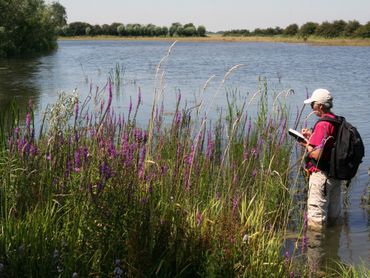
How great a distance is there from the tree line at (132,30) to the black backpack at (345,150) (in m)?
130

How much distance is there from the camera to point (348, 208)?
8000mm

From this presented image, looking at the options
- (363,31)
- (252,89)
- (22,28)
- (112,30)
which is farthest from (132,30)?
(252,89)

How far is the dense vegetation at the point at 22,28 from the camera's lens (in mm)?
45781

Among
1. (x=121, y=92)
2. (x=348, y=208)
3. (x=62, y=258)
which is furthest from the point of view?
(x=121, y=92)

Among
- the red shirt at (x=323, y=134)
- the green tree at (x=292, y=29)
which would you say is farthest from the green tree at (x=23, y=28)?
the green tree at (x=292, y=29)

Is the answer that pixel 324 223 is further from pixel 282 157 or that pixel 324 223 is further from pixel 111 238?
pixel 111 238

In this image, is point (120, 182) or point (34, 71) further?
point (34, 71)

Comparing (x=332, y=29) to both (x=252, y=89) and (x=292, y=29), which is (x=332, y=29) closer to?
(x=292, y=29)

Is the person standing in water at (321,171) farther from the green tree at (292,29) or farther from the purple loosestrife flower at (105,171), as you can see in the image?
the green tree at (292,29)

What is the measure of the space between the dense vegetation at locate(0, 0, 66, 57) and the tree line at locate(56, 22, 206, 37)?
3025 inches

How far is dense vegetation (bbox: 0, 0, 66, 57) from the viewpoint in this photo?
45781 mm

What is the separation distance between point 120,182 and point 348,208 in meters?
4.82

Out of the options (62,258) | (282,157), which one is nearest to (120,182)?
(62,258)

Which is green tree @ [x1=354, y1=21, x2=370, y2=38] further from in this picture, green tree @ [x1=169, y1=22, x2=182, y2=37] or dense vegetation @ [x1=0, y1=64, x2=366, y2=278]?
dense vegetation @ [x1=0, y1=64, x2=366, y2=278]
